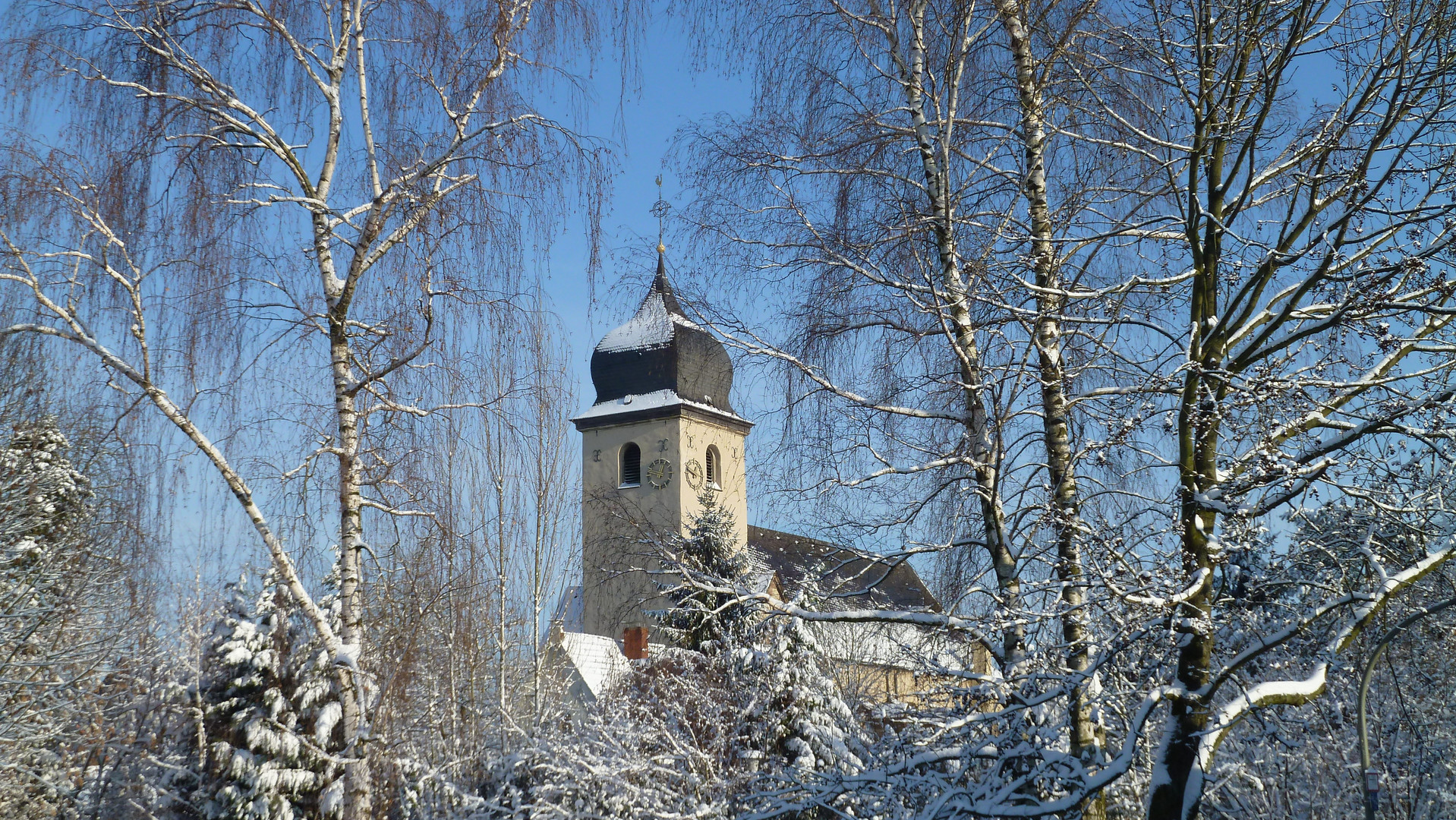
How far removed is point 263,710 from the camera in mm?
12930

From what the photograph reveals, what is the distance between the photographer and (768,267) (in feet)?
22.3

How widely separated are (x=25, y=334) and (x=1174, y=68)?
6909mm

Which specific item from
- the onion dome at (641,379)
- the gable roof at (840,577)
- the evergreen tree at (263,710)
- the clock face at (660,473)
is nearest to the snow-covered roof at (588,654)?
the onion dome at (641,379)

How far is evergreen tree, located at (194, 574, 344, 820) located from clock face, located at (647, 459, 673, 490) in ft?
87.2

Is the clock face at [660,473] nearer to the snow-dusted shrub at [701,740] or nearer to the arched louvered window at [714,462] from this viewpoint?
the arched louvered window at [714,462]

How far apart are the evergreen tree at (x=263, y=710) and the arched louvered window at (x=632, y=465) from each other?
27.7m

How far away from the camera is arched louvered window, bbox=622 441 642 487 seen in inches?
1625

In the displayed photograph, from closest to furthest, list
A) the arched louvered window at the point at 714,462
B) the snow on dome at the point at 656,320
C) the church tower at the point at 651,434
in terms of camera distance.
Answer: the snow on dome at the point at 656,320 < the church tower at the point at 651,434 < the arched louvered window at the point at 714,462

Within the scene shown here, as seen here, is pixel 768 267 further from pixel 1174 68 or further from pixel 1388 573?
pixel 1388 573

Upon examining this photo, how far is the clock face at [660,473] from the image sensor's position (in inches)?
1578

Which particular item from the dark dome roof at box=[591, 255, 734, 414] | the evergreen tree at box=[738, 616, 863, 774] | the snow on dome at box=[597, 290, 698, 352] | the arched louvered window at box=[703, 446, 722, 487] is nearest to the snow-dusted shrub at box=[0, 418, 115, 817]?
the evergreen tree at box=[738, 616, 863, 774]

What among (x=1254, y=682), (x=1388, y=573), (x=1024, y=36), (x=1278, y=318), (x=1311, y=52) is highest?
(x=1024, y=36)

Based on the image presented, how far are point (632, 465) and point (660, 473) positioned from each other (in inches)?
76.5

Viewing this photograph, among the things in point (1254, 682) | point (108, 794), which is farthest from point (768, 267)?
point (108, 794)
